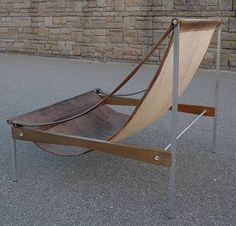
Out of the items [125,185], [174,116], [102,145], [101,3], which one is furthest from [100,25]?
[174,116]

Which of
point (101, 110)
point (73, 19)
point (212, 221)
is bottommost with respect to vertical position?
point (212, 221)

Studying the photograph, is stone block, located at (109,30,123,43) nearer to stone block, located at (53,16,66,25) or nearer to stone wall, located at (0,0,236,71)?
stone wall, located at (0,0,236,71)

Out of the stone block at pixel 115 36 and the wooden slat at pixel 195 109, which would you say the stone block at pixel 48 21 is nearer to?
the stone block at pixel 115 36

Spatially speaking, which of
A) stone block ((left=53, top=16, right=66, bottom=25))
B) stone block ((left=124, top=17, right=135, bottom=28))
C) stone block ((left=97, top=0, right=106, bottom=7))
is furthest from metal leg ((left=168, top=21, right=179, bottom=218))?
stone block ((left=53, top=16, right=66, bottom=25))

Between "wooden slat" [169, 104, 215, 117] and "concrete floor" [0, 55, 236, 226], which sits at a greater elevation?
"wooden slat" [169, 104, 215, 117]

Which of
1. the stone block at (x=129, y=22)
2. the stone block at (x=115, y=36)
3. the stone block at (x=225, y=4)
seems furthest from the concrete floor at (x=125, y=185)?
the stone block at (x=115, y=36)

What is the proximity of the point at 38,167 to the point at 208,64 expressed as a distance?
249 inches

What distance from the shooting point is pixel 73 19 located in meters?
11.4

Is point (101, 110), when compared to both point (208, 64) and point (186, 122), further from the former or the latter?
point (208, 64)

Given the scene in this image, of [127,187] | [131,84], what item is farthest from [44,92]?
[127,187]

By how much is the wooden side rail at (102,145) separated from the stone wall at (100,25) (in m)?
6.51

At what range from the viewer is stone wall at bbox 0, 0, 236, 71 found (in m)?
9.13

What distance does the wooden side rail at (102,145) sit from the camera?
269cm

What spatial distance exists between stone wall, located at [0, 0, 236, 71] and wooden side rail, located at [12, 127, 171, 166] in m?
6.51
